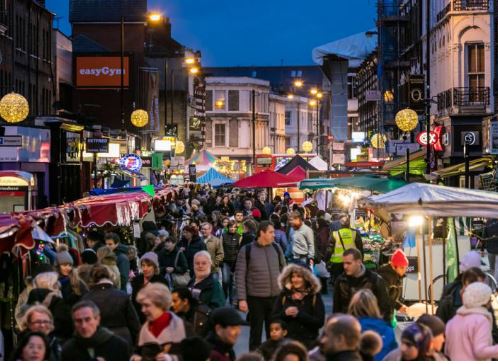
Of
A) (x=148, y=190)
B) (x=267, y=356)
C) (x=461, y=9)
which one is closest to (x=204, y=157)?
(x=461, y=9)

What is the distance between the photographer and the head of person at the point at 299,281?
12562mm

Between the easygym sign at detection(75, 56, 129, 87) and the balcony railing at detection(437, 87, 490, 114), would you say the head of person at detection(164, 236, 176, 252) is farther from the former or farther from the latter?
the easygym sign at detection(75, 56, 129, 87)

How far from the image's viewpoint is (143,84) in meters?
84.6

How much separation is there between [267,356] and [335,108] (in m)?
110

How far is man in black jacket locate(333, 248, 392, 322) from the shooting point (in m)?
13.5

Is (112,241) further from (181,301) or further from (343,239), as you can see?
(181,301)

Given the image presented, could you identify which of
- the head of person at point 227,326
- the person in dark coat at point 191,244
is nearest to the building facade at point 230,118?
the person in dark coat at point 191,244

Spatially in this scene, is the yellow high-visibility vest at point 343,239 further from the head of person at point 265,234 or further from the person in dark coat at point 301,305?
the person in dark coat at point 301,305

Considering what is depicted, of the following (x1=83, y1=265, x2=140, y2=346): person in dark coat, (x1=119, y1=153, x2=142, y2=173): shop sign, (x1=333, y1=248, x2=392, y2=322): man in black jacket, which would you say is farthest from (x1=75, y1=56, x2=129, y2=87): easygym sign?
(x1=83, y1=265, x2=140, y2=346): person in dark coat

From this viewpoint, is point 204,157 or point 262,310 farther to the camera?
point 204,157

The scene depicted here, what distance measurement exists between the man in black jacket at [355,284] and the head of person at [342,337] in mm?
4744

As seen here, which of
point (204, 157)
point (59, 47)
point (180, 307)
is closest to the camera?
point (180, 307)

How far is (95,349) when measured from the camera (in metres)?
9.84

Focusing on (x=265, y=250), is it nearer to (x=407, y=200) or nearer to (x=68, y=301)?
(x=407, y=200)
